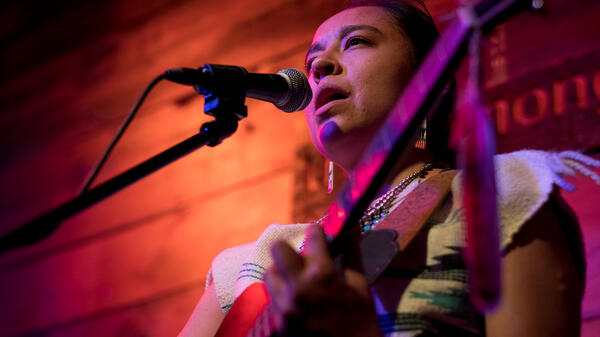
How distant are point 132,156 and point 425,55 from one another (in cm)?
132

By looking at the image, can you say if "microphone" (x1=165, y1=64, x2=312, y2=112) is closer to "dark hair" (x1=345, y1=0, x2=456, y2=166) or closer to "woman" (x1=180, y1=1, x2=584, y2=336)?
"woman" (x1=180, y1=1, x2=584, y2=336)

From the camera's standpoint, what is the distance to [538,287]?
0.68 m

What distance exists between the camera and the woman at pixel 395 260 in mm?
546

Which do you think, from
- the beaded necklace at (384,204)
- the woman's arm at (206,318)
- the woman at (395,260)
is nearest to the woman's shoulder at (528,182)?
the woman at (395,260)

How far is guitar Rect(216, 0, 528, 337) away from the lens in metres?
0.55

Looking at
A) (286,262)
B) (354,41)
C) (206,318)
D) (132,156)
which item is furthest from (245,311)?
(132,156)

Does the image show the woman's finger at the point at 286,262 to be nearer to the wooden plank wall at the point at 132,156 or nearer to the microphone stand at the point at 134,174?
the microphone stand at the point at 134,174

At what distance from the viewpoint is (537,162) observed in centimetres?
74

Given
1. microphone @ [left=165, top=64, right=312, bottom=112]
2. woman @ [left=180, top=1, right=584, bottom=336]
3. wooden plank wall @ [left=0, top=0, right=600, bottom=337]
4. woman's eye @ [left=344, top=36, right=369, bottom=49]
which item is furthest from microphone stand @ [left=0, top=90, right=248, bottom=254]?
wooden plank wall @ [left=0, top=0, right=600, bottom=337]

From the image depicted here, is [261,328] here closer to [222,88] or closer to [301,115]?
[222,88]

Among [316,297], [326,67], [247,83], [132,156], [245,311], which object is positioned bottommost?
[316,297]

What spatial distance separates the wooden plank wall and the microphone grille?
561 millimetres

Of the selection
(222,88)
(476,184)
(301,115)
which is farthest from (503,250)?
(301,115)

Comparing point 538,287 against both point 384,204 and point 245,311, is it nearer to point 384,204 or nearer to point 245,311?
point 384,204
